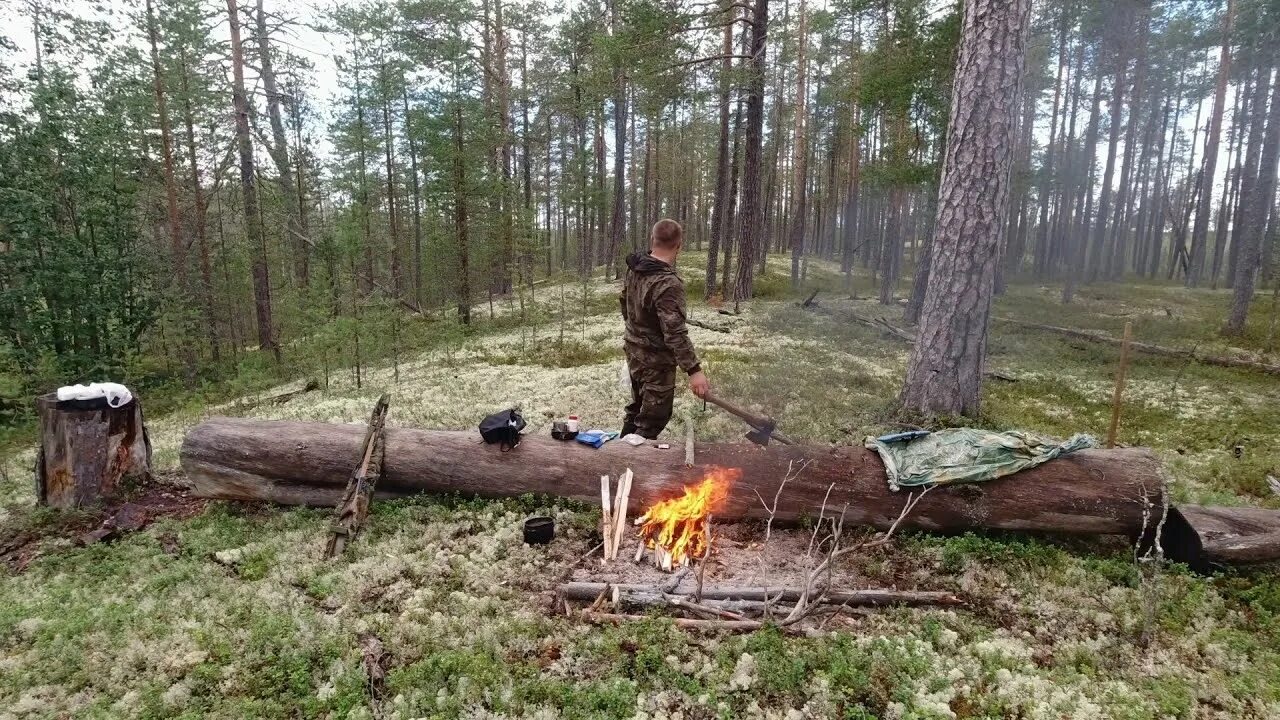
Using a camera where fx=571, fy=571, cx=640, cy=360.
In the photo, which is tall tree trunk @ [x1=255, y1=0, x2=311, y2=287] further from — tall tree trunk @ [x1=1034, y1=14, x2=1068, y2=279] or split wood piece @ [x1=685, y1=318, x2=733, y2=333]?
tall tree trunk @ [x1=1034, y1=14, x2=1068, y2=279]

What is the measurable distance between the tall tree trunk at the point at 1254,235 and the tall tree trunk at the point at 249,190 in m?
27.6

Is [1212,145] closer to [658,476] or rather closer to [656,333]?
[656,333]

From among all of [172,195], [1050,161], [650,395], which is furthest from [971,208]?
[1050,161]

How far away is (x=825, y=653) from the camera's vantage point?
3.72 meters

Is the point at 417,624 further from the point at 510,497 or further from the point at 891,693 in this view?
the point at 891,693

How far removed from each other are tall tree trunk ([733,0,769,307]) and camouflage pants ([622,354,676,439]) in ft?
44.4

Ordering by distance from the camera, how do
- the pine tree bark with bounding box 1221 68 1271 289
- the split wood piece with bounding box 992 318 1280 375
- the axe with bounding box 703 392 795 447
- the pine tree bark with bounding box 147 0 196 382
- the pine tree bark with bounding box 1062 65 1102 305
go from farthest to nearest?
the pine tree bark with bounding box 1062 65 1102 305 → the pine tree bark with bounding box 1221 68 1271 289 → the pine tree bark with bounding box 147 0 196 382 → the split wood piece with bounding box 992 318 1280 375 → the axe with bounding box 703 392 795 447

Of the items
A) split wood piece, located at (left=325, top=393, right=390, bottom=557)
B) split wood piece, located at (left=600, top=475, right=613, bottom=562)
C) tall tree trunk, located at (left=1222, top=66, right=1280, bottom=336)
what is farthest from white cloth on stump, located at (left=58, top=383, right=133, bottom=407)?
tall tree trunk, located at (left=1222, top=66, right=1280, bottom=336)

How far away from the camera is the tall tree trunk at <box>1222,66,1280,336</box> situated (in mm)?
15617

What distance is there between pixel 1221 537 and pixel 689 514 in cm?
433

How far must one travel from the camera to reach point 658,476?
553cm

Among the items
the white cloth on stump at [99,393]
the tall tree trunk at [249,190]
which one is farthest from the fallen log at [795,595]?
the tall tree trunk at [249,190]

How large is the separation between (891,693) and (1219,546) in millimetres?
3429

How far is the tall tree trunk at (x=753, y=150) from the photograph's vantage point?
17.0 metres
